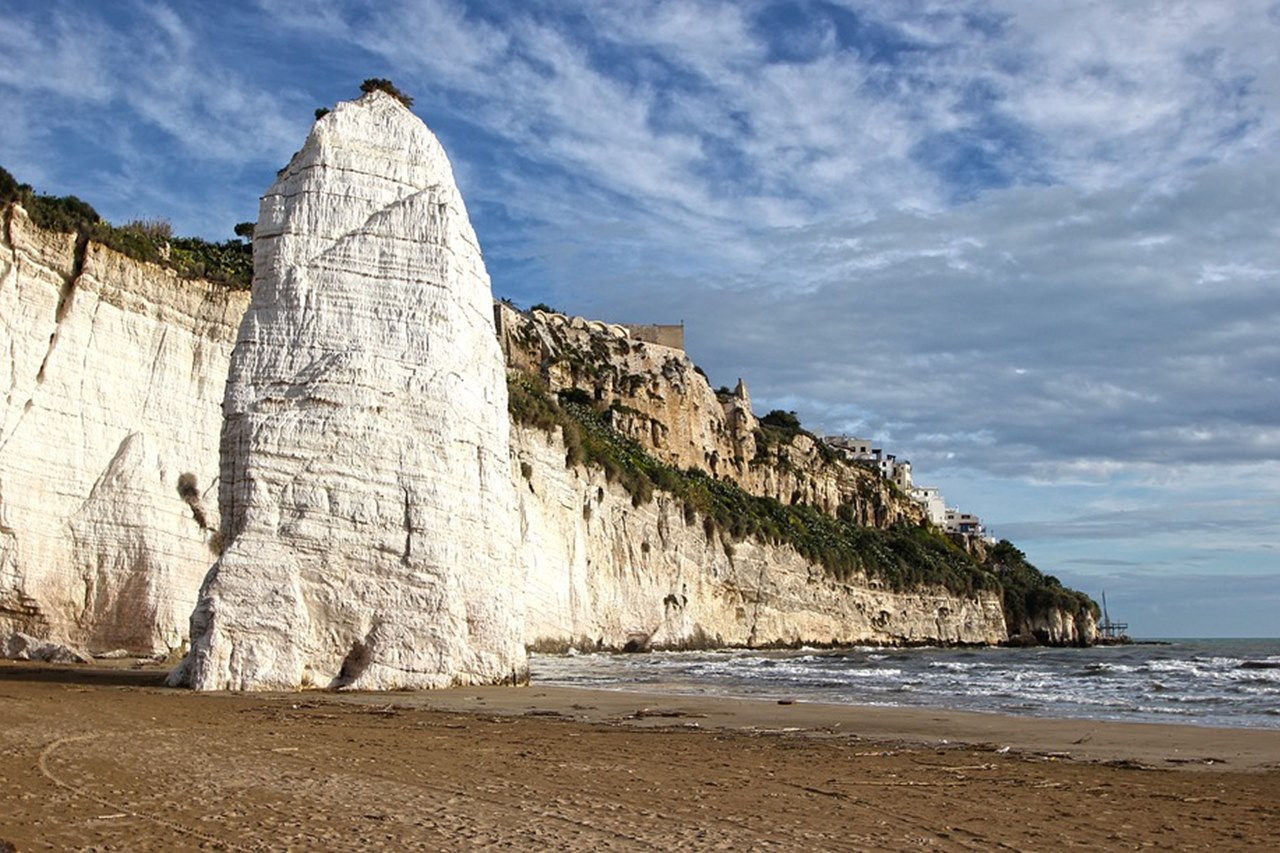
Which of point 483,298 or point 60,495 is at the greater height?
point 483,298

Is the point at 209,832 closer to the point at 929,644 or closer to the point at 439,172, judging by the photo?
the point at 439,172

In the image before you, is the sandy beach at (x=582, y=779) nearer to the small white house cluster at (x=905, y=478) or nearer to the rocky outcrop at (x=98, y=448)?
the rocky outcrop at (x=98, y=448)

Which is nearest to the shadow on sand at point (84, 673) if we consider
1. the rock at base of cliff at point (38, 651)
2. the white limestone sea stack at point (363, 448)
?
the rock at base of cliff at point (38, 651)

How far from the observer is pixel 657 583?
149 ft

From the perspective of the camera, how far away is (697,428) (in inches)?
2571

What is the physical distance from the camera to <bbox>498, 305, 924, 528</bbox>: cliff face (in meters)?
58.4

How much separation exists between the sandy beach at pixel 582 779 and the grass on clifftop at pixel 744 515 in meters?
25.3

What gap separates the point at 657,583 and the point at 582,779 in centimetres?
3818

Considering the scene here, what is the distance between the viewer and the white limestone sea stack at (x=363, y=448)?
13602mm

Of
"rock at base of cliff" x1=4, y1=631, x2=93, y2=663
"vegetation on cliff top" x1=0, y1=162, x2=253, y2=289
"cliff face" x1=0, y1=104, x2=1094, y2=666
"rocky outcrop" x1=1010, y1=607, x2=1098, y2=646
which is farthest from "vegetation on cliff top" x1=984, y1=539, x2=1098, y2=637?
"rock at base of cliff" x1=4, y1=631, x2=93, y2=663

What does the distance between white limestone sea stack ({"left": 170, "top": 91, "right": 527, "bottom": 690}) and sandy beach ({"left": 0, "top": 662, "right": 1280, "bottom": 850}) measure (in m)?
1.51

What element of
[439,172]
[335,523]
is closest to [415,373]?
[335,523]

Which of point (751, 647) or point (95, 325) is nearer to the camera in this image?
point (95, 325)

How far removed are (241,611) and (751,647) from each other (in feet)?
134
